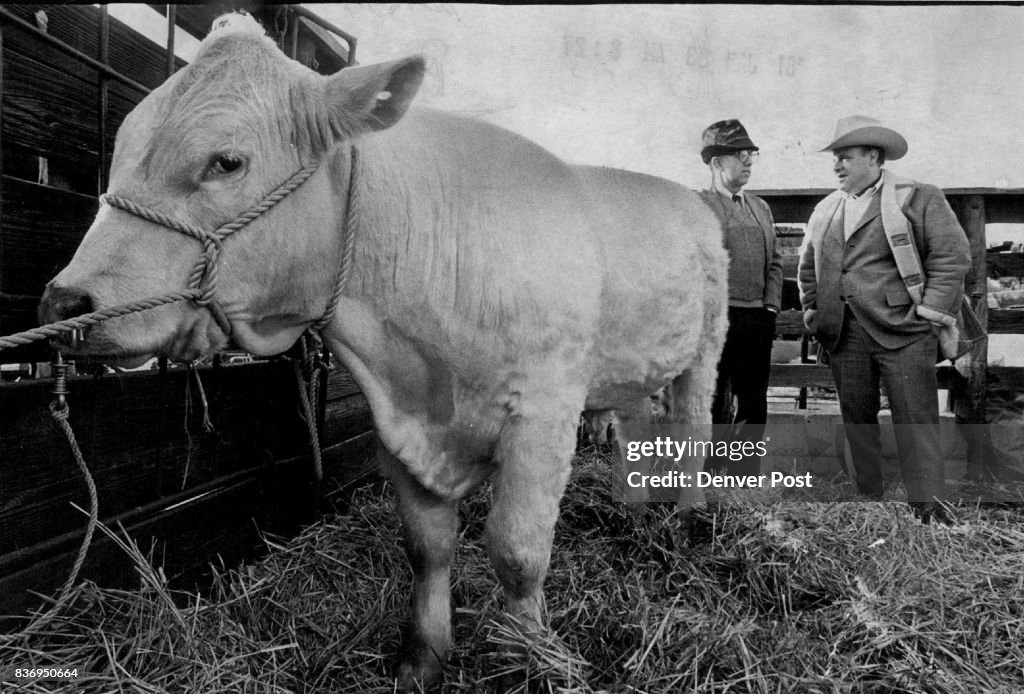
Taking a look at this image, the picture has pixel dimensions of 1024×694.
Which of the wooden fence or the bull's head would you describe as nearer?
the bull's head

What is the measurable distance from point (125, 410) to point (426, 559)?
3.32 ft

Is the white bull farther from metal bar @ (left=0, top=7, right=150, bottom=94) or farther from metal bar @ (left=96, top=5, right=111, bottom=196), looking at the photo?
metal bar @ (left=96, top=5, right=111, bottom=196)

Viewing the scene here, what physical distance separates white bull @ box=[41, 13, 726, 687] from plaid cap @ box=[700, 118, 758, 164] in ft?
1.57

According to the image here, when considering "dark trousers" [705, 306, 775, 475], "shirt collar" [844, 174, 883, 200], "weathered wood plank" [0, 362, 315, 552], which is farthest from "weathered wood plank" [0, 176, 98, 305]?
"shirt collar" [844, 174, 883, 200]

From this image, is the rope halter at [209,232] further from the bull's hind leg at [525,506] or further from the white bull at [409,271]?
the bull's hind leg at [525,506]

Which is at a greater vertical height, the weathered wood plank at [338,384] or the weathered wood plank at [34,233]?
the weathered wood plank at [34,233]

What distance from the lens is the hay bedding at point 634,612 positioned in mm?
1899

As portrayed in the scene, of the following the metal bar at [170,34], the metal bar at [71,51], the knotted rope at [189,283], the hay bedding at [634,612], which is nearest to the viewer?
the knotted rope at [189,283]

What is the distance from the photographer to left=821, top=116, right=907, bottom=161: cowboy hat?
8.98ft

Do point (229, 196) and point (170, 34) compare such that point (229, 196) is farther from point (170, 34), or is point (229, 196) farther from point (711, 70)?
point (711, 70)

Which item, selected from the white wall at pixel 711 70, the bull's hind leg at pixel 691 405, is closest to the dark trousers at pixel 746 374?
the bull's hind leg at pixel 691 405

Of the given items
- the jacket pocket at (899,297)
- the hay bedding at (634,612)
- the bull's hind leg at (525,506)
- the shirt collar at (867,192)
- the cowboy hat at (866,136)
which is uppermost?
the cowboy hat at (866,136)

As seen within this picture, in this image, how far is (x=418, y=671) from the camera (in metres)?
2.07

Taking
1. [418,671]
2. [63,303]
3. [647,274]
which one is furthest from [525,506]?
[63,303]
